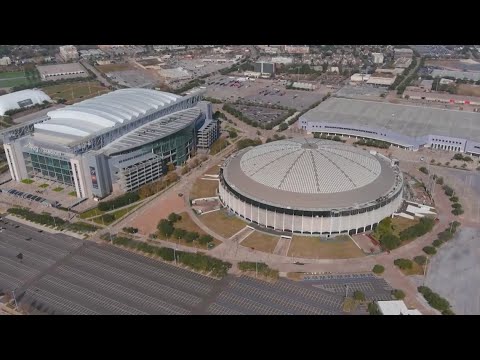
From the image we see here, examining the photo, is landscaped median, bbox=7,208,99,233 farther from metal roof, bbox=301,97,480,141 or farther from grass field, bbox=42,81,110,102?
grass field, bbox=42,81,110,102

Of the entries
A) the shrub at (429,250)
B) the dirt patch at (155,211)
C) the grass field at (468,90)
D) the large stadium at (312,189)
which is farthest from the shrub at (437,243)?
the grass field at (468,90)

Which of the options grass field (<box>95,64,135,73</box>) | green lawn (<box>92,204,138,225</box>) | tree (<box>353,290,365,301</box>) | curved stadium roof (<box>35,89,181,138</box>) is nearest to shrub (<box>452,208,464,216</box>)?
tree (<box>353,290,365,301</box>)

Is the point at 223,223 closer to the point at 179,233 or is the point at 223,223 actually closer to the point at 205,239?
the point at 205,239

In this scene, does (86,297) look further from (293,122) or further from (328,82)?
(328,82)

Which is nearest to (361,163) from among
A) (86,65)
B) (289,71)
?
(289,71)

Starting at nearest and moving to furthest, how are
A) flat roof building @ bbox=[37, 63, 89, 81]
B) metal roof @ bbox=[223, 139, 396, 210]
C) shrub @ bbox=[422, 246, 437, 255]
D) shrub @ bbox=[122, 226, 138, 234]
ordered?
shrub @ bbox=[422, 246, 437, 255] < metal roof @ bbox=[223, 139, 396, 210] < shrub @ bbox=[122, 226, 138, 234] < flat roof building @ bbox=[37, 63, 89, 81]

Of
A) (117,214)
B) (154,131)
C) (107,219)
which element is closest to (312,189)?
(117,214)
